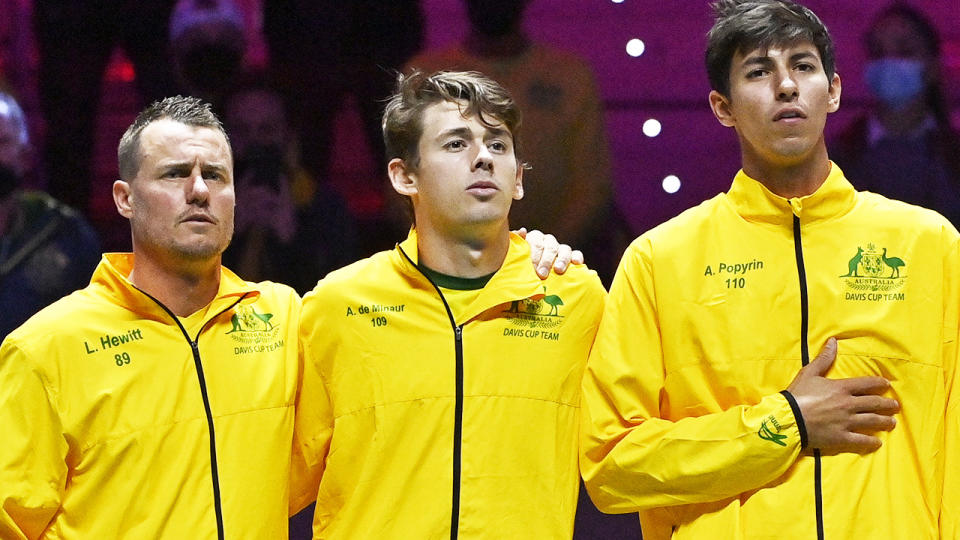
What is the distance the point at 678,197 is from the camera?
4109 millimetres

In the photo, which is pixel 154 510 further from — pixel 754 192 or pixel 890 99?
pixel 890 99

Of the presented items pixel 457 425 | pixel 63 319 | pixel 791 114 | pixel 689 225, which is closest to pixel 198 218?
pixel 63 319

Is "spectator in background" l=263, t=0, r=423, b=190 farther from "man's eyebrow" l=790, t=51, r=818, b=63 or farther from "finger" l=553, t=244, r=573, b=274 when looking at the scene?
"man's eyebrow" l=790, t=51, r=818, b=63

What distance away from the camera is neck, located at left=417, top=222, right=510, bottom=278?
2.81 m

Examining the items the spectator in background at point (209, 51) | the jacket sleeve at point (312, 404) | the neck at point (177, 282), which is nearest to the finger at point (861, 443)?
the jacket sleeve at point (312, 404)

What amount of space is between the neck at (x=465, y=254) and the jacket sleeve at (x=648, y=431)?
0.92 feet

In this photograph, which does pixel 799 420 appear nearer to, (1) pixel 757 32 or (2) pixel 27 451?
(1) pixel 757 32

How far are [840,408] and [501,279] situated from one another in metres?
0.75

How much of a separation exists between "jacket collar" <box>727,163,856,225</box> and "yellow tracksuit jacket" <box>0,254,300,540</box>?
→ 3.50 ft

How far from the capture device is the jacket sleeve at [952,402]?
2486 mm

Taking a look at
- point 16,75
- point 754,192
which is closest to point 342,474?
point 754,192

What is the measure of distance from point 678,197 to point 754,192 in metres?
1.47

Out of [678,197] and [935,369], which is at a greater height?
[678,197]

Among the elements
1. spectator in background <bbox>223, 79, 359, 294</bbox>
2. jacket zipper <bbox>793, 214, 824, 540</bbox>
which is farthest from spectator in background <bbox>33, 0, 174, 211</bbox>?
jacket zipper <bbox>793, 214, 824, 540</bbox>
